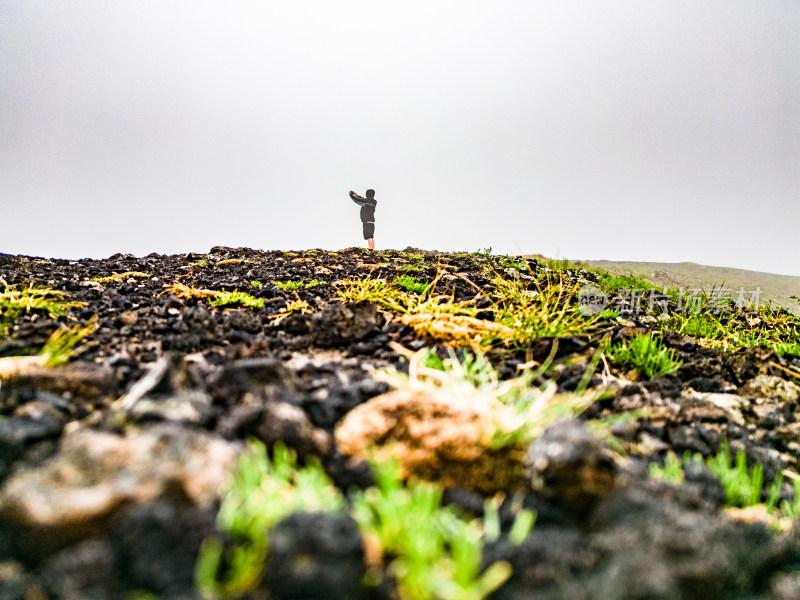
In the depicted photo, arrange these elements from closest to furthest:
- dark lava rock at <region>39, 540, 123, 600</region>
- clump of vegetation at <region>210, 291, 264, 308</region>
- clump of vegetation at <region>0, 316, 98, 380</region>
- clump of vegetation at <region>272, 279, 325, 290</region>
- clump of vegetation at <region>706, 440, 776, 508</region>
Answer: dark lava rock at <region>39, 540, 123, 600</region>, clump of vegetation at <region>706, 440, 776, 508</region>, clump of vegetation at <region>0, 316, 98, 380</region>, clump of vegetation at <region>210, 291, 264, 308</region>, clump of vegetation at <region>272, 279, 325, 290</region>

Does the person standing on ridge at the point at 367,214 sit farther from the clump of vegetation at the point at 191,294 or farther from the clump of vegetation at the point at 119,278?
the clump of vegetation at the point at 191,294

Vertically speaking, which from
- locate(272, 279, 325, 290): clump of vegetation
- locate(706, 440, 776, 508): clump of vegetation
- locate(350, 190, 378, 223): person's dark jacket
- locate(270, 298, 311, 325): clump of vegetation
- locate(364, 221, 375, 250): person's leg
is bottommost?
locate(706, 440, 776, 508): clump of vegetation

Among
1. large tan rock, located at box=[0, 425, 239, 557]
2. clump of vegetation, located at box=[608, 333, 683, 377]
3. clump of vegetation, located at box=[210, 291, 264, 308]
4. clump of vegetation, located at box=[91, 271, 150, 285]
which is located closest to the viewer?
large tan rock, located at box=[0, 425, 239, 557]

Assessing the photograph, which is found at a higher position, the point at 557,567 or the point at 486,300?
the point at 486,300

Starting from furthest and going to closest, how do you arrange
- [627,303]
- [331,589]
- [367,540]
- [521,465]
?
[627,303] < [521,465] < [367,540] < [331,589]

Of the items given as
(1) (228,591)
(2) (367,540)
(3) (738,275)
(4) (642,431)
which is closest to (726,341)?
(4) (642,431)

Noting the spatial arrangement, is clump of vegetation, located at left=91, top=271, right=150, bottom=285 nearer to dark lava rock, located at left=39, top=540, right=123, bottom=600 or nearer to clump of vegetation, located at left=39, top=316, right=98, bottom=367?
clump of vegetation, located at left=39, top=316, right=98, bottom=367

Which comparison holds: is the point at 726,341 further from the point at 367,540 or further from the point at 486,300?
the point at 367,540

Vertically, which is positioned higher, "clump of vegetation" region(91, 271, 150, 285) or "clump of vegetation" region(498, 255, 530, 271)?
"clump of vegetation" region(498, 255, 530, 271)

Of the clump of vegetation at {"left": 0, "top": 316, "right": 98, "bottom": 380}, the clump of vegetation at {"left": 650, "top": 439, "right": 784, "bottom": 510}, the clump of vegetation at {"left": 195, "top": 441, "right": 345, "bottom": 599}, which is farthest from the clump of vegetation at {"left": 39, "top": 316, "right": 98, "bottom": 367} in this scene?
the clump of vegetation at {"left": 650, "top": 439, "right": 784, "bottom": 510}
